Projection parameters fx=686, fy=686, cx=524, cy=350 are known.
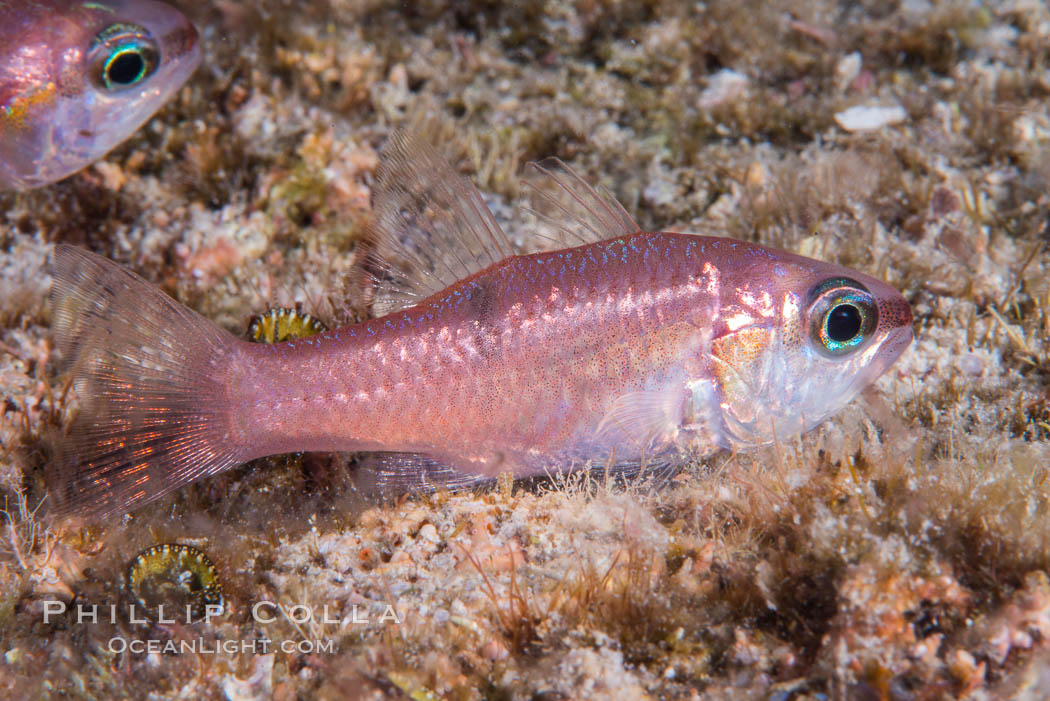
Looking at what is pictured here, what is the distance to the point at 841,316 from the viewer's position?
303 centimetres

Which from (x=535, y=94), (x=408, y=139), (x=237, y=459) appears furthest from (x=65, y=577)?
(x=535, y=94)

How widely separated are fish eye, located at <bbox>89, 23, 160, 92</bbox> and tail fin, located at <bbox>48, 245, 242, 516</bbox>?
192 centimetres

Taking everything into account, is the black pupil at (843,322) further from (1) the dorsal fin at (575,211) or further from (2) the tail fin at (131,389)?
(2) the tail fin at (131,389)

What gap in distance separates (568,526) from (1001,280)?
315 cm

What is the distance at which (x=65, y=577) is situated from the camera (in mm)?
3418

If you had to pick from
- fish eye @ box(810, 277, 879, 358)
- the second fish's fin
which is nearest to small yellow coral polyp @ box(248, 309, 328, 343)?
the second fish's fin

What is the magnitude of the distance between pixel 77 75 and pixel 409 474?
3372mm

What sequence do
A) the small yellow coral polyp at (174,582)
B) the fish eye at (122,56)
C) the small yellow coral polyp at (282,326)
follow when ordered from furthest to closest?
the fish eye at (122,56)
the small yellow coral polyp at (282,326)
the small yellow coral polyp at (174,582)

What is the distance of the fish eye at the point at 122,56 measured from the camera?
4348 mm

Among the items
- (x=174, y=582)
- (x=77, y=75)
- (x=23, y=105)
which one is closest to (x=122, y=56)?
(x=77, y=75)

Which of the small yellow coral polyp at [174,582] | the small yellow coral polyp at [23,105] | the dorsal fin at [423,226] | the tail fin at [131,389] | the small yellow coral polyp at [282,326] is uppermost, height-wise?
the small yellow coral polyp at [23,105]

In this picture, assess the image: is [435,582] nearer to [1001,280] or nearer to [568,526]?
[568,526]

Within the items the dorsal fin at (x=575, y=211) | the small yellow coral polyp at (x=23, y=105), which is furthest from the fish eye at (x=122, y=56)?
the dorsal fin at (x=575, y=211)

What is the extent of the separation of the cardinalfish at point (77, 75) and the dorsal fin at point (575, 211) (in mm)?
2936
